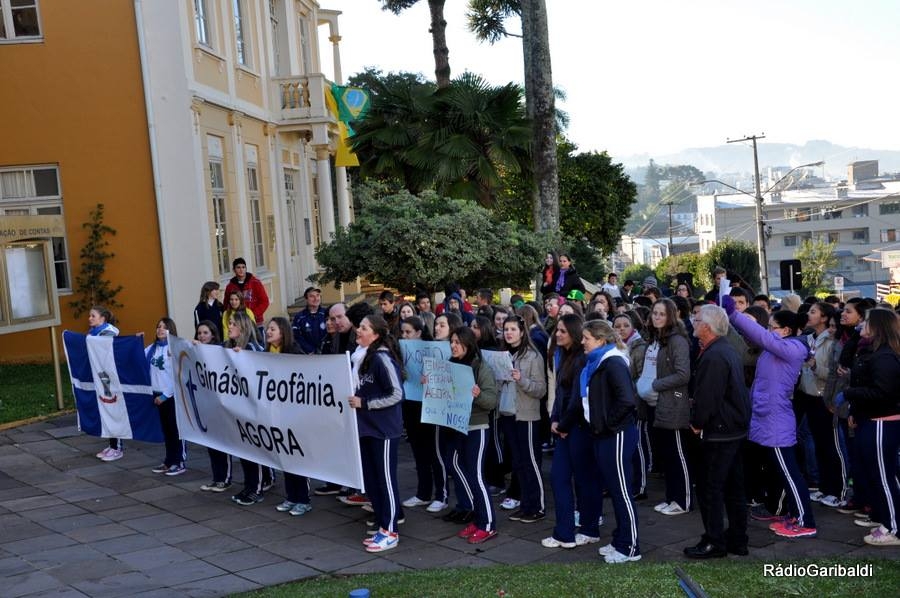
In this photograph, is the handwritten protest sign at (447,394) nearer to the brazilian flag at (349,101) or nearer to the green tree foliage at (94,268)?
the green tree foliage at (94,268)

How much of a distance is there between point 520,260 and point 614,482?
10342mm

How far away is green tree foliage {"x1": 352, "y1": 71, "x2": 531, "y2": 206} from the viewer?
19.6m

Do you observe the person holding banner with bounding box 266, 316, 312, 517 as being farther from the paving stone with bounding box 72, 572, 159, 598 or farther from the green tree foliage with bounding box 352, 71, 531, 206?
the green tree foliage with bounding box 352, 71, 531, 206

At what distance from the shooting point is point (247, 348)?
29.8 ft

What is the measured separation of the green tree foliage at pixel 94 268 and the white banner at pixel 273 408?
8424 millimetres

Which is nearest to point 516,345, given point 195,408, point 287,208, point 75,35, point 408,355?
point 408,355

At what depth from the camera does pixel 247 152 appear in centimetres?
2162

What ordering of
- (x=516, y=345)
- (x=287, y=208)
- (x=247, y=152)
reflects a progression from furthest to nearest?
(x=287, y=208), (x=247, y=152), (x=516, y=345)

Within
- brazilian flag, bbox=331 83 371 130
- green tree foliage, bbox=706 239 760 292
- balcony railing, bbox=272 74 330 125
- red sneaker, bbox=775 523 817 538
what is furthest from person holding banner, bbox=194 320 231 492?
green tree foliage, bbox=706 239 760 292

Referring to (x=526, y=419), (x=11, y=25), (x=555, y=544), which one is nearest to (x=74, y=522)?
(x=526, y=419)

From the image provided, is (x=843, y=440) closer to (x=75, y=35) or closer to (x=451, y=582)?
(x=451, y=582)

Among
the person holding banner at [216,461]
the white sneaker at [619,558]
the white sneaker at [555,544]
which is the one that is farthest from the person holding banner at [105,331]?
the white sneaker at [619,558]

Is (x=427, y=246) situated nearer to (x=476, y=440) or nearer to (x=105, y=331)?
(x=105, y=331)

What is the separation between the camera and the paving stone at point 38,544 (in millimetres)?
8094
